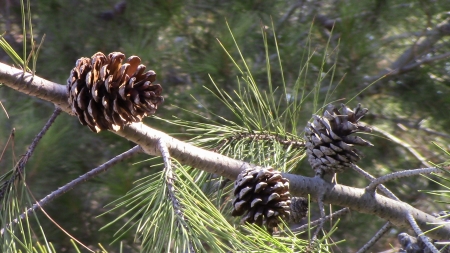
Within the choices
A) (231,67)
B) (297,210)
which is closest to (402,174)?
(297,210)

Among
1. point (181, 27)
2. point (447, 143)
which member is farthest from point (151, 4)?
point (447, 143)

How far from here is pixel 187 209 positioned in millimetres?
502

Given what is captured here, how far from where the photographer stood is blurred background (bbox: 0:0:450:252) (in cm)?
148

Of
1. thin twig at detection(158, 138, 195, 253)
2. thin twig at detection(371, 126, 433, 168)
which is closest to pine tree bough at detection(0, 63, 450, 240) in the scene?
thin twig at detection(158, 138, 195, 253)

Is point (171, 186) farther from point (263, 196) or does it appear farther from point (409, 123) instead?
point (409, 123)

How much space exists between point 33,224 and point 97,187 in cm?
20

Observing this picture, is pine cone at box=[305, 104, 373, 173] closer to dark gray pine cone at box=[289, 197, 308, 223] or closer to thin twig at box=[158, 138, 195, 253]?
dark gray pine cone at box=[289, 197, 308, 223]

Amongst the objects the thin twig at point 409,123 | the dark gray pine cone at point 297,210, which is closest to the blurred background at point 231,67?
the thin twig at point 409,123

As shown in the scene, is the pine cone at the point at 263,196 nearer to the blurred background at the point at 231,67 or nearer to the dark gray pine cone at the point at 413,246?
the dark gray pine cone at the point at 413,246

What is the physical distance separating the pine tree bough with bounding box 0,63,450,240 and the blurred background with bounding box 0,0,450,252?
74cm

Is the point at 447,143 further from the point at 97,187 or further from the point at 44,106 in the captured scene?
the point at 44,106

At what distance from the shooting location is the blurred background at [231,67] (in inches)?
58.2

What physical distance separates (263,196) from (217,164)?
7cm

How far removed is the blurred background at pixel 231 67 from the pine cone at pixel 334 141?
69cm
